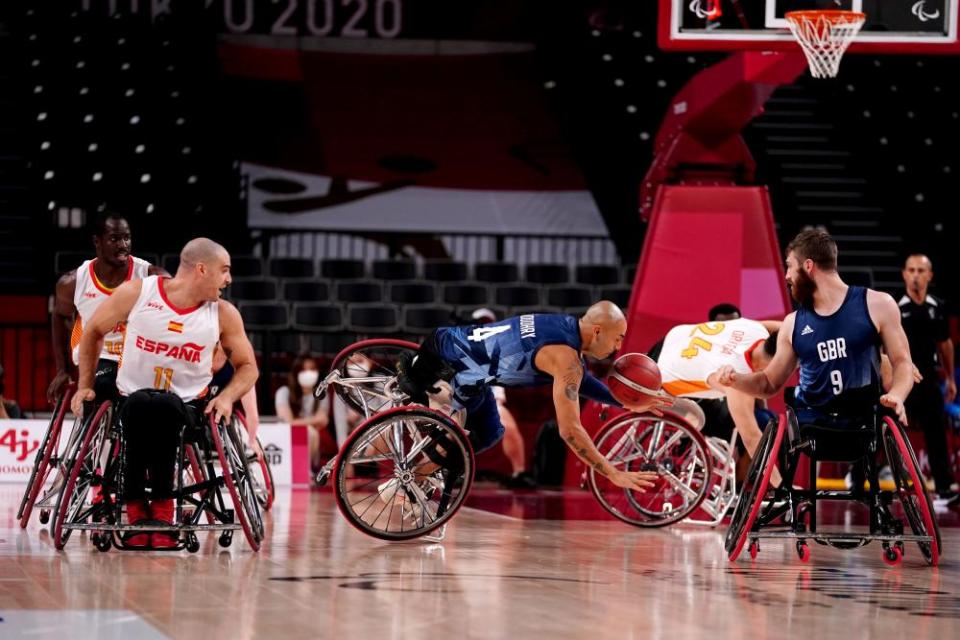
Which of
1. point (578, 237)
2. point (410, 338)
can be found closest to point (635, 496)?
point (410, 338)

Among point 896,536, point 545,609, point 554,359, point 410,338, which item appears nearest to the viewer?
point 545,609

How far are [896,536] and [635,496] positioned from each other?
2.70 m

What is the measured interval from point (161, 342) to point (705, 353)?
3465 millimetres

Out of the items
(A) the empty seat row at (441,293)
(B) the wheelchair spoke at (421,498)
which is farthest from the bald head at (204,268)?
(A) the empty seat row at (441,293)

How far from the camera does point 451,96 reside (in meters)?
21.1

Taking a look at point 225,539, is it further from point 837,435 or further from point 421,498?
point 837,435

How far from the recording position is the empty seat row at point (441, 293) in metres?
16.0

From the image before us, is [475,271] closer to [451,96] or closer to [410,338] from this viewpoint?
[410,338]

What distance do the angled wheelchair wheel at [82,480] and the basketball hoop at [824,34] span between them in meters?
5.59

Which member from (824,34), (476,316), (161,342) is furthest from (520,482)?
(161,342)

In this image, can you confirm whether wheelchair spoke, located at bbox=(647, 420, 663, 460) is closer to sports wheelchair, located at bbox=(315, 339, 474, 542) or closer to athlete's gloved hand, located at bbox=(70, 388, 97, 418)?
sports wheelchair, located at bbox=(315, 339, 474, 542)

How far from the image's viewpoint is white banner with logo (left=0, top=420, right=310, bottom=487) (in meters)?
12.1

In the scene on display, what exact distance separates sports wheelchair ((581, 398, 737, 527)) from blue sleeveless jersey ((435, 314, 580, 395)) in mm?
1358

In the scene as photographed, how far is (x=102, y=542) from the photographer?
6125 mm
